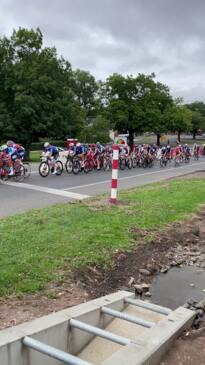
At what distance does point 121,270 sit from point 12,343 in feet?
9.90

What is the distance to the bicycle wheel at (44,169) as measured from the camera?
62.3ft

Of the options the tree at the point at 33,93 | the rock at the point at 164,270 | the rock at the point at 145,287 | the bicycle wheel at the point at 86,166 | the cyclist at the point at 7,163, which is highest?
the tree at the point at 33,93

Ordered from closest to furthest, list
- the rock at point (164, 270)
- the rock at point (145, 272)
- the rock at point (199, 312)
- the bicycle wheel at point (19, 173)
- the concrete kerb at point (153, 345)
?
1. the concrete kerb at point (153, 345)
2. the rock at point (199, 312)
3. the rock at point (145, 272)
4. the rock at point (164, 270)
5. the bicycle wheel at point (19, 173)

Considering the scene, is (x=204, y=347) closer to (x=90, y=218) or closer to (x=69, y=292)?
(x=69, y=292)

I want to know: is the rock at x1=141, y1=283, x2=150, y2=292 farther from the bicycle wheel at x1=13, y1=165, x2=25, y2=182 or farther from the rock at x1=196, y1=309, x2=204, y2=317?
the bicycle wheel at x1=13, y1=165, x2=25, y2=182

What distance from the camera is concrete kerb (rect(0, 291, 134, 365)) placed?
10.8ft

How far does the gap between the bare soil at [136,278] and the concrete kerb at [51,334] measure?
0.53m

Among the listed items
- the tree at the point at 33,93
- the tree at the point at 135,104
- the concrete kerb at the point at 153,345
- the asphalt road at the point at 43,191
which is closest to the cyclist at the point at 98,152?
the asphalt road at the point at 43,191

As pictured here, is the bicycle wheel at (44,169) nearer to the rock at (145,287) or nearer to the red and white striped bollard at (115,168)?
the red and white striped bollard at (115,168)

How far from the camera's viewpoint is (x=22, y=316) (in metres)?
4.24

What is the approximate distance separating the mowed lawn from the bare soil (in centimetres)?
16

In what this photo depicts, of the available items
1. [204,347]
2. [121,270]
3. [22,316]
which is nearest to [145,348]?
[204,347]

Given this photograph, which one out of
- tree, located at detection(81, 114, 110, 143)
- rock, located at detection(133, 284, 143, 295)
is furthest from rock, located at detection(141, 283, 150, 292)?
tree, located at detection(81, 114, 110, 143)

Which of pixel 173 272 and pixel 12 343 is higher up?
pixel 12 343
